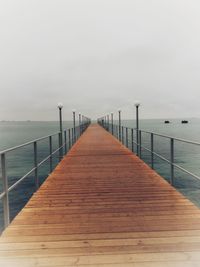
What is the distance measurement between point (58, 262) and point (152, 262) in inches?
31.0

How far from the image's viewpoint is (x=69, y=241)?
2.77 m

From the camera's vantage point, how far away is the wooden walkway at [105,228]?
2.42 metres

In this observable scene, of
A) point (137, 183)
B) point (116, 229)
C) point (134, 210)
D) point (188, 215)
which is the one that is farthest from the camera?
point (137, 183)

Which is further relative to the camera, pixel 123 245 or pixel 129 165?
pixel 129 165

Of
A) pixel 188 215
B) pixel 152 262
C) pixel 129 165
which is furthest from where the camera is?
pixel 129 165

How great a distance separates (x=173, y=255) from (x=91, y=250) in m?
0.73

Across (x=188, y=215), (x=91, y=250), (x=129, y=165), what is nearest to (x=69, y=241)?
(x=91, y=250)

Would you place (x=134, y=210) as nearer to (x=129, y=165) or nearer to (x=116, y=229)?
(x=116, y=229)

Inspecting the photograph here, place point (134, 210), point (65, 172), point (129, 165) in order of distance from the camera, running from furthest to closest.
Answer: point (129, 165) < point (65, 172) < point (134, 210)

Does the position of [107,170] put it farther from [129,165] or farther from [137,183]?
[137,183]

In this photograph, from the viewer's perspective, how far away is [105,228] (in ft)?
10.1

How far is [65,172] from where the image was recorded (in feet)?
21.1

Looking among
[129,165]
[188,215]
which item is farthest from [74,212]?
[129,165]

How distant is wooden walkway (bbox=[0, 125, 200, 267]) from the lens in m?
2.42
